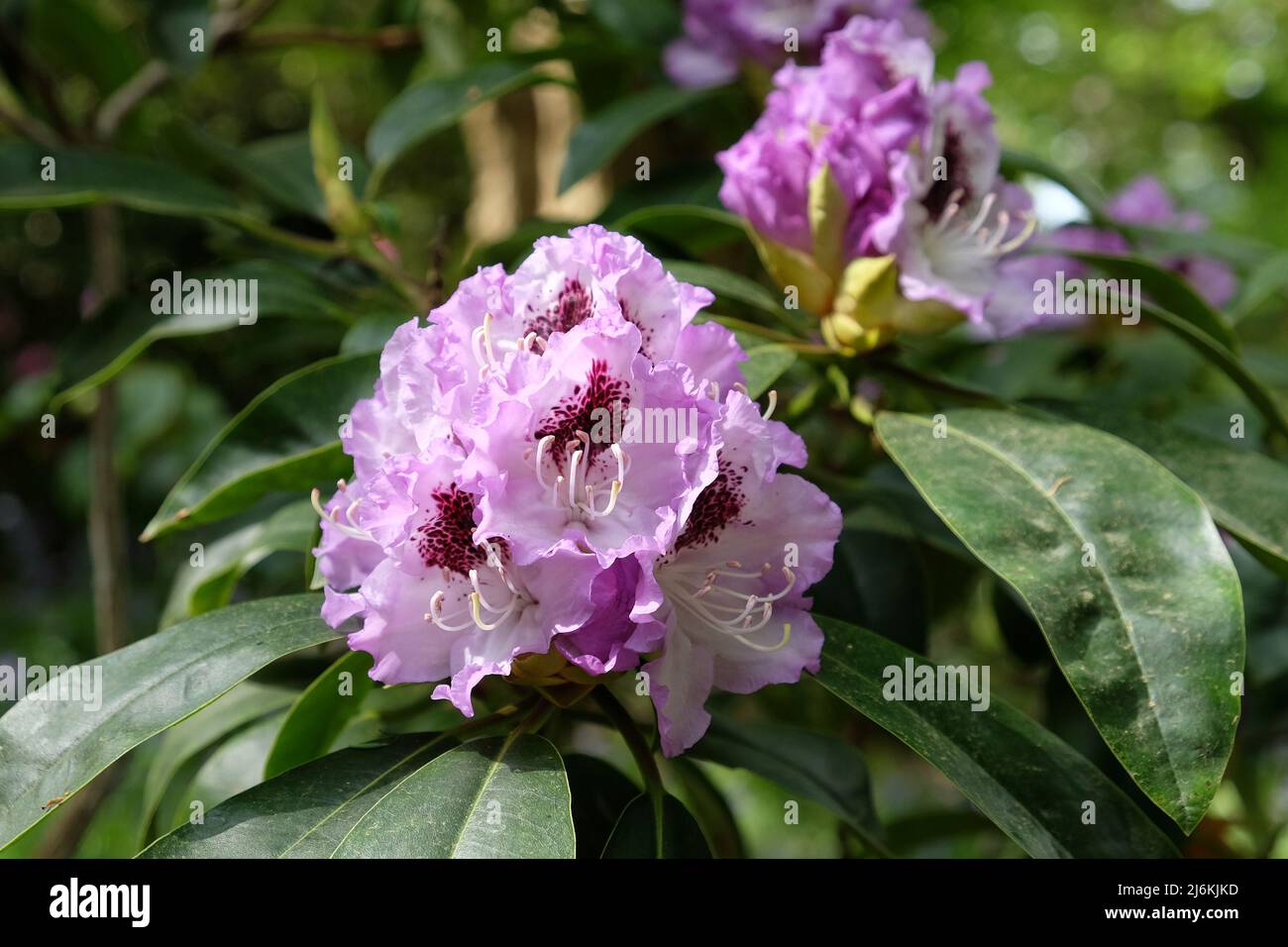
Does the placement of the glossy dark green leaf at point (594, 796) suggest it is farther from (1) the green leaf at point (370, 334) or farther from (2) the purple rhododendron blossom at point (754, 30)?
(2) the purple rhododendron blossom at point (754, 30)

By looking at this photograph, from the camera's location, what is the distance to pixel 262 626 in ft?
2.68

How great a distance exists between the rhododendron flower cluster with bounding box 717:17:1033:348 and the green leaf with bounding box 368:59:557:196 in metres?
0.44

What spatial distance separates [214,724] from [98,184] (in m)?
0.56

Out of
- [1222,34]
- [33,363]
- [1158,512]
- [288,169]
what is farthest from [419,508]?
[1222,34]

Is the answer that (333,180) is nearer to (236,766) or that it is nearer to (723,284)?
(723,284)

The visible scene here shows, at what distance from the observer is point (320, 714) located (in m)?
0.92

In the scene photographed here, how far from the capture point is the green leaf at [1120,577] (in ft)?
2.35

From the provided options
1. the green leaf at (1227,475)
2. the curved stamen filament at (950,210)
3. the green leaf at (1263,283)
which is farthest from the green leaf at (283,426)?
the green leaf at (1263,283)

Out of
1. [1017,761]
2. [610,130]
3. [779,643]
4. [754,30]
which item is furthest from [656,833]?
[754,30]

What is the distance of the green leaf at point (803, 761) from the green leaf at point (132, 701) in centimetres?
37

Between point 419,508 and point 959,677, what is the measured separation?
16.3 inches

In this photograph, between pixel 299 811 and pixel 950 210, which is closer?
pixel 299 811
